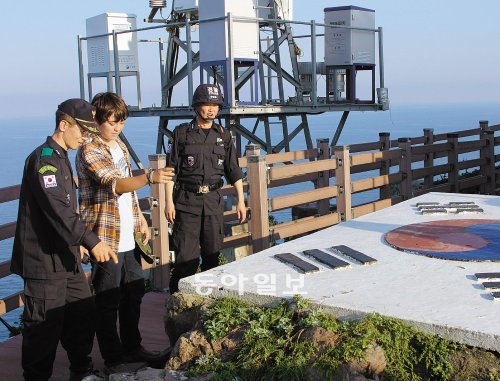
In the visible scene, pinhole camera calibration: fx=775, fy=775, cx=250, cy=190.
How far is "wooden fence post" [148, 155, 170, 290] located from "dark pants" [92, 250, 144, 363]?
6.88ft

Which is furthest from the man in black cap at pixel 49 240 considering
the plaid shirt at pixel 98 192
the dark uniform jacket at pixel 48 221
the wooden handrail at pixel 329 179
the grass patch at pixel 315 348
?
the wooden handrail at pixel 329 179

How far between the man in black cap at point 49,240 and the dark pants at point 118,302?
45 cm

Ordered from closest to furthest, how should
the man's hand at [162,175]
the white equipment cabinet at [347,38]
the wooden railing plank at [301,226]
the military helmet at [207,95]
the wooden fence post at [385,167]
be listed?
the man's hand at [162,175]
the military helmet at [207,95]
the wooden railing plank at [301,226]
the wooden fence post at [385,167]
the white equipment cabinet at [347,38]

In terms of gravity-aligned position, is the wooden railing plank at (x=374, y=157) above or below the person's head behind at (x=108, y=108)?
below

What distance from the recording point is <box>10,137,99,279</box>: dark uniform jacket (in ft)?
14.6

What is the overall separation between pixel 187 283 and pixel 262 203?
3.07m

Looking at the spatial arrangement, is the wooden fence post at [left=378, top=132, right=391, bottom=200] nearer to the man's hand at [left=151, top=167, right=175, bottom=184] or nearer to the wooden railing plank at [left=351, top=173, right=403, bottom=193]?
the wooden railing plank at [left=351, top=173, right=403, bottom=193]

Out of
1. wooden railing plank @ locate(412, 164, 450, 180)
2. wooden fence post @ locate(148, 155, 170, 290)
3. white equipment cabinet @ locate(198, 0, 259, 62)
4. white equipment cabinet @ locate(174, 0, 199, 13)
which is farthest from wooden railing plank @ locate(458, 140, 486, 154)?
wooden fence post @ locate(148, 155, 170, 290)

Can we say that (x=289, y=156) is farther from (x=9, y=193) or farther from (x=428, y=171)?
(x=9, y=193)

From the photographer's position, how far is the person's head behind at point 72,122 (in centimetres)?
455

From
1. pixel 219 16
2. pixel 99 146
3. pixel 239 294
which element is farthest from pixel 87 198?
pixel 219 16

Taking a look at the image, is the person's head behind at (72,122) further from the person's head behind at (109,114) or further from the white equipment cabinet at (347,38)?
the white equipment cabinet at (347,38)

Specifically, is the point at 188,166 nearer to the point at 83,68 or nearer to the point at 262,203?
the point at 262,203

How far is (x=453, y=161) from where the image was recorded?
525 inches
